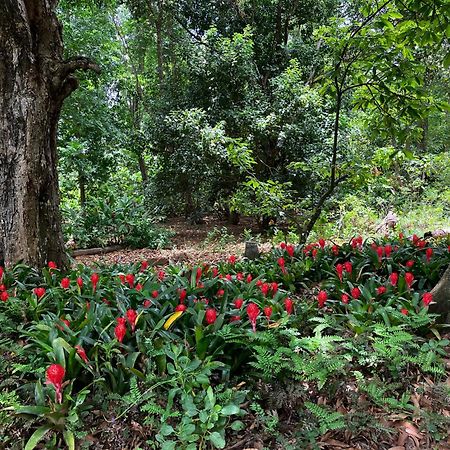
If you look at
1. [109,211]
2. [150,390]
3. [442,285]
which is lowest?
[150,390]

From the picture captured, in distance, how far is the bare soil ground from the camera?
19.0 ft

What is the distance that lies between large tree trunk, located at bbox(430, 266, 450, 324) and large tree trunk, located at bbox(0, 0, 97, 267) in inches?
120

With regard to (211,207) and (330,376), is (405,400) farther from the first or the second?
(211,207)

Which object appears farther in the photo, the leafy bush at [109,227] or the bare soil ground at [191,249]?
the leafy bush at [109,227]

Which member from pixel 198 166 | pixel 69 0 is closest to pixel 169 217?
pixel 198 166

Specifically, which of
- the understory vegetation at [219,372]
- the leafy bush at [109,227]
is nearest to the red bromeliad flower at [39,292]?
the understory vegetation at [219,372]

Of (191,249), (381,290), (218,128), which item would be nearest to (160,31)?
(218,128)

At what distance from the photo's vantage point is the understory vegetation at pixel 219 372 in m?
1.53

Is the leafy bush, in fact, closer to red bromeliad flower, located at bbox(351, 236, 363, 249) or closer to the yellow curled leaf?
red bromeliad flower, located at bbox(351, 236, 363, 249)

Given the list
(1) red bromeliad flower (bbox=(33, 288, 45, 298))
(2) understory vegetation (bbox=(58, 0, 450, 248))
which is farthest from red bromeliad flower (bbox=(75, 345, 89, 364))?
(2) understory vegetation (bbox=(58, 0, 450, 248))

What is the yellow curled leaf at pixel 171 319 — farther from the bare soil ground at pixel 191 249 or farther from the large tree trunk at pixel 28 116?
the bare soil ground at pixel 191 249

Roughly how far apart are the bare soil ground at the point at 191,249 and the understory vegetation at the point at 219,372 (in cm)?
283

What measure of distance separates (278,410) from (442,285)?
53.6 inches

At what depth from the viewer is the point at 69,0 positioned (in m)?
5.37
